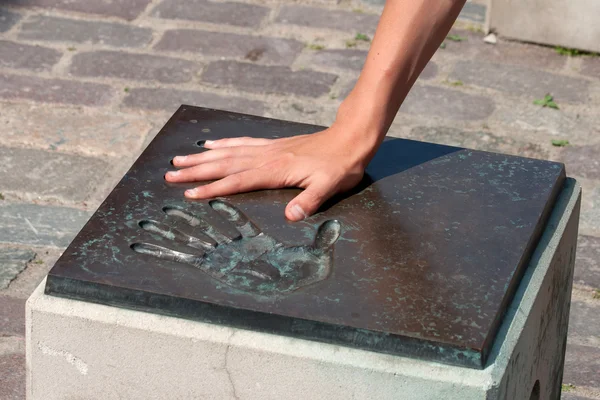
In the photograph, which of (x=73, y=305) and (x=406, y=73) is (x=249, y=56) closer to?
(x=406, y=73)

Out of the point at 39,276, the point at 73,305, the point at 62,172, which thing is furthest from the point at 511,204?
the point at 62,172

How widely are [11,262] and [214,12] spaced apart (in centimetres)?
175

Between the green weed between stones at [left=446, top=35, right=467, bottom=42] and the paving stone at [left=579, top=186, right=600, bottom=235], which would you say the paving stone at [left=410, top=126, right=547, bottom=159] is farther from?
the green weed between stones at [left=446, top=35, right=467, bottom=42]

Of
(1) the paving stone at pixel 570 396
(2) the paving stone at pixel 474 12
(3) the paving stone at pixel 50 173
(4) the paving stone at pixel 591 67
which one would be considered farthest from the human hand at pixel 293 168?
(2) the paving stone at pixel 474 12

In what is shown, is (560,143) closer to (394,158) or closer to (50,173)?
(394,158)

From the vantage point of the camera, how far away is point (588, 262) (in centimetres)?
262

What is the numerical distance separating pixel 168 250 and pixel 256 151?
0.33 m

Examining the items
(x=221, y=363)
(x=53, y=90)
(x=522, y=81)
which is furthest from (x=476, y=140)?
(x=221, y=363)

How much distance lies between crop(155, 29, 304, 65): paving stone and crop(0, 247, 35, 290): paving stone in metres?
1.31

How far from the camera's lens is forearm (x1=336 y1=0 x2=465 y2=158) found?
1732 millimetres

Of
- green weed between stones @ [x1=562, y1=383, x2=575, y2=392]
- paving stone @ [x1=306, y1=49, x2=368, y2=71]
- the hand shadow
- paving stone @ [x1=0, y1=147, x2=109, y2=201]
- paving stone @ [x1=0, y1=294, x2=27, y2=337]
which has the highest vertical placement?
the hand shadow

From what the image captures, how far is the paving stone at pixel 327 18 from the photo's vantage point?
3.92 meters

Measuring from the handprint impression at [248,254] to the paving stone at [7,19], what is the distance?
2424 mm

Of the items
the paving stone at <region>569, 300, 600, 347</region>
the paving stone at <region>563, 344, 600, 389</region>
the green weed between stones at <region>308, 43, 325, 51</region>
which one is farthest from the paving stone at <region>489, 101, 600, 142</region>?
the paving stone at <region>563, 344, 600, 389</region>
